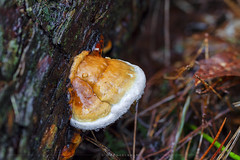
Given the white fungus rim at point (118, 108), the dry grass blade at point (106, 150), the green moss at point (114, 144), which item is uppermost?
the white fungus rim at point (118, 108)

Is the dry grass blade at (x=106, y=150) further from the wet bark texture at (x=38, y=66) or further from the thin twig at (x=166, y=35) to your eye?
the thin twig at (x=166, y=35)

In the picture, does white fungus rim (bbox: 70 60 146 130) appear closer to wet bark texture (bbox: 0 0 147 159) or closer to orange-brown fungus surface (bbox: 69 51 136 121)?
orange-brown fungus surface (bbox: 69 51 136 121)

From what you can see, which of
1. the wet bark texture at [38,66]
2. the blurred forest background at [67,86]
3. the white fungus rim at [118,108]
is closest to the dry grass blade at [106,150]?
the blurred forest background at [67,86]

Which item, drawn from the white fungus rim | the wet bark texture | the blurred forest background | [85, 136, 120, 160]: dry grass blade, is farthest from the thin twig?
the white fungus rim

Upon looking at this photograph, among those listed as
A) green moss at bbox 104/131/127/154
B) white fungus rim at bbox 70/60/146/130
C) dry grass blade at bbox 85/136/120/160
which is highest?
white fungus rim at bbox 70/60/146/130

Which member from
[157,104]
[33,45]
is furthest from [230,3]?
[33,45]

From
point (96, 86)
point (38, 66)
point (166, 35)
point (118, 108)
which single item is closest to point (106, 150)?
point (118, 108)

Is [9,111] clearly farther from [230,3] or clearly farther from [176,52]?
[230,3]
